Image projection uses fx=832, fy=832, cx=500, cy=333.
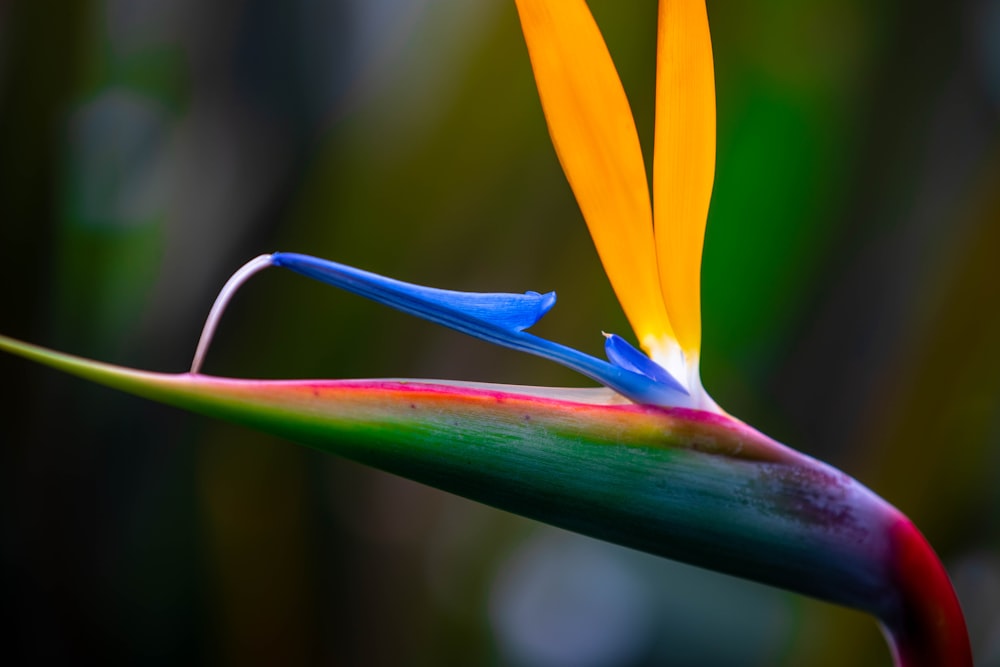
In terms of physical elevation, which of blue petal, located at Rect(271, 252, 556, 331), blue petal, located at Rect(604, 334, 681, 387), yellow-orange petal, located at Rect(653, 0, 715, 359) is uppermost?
yellow-orange petal, located at Rect(653, 0, 715, 359)

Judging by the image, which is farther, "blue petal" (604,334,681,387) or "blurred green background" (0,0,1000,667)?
"blurred green background" (0,0,1000,667)

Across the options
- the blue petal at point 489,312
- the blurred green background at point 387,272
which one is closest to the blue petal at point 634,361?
the blue petal at point 489,312

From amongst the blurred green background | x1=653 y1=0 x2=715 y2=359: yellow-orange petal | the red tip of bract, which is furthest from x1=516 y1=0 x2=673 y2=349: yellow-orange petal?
the blurred green background

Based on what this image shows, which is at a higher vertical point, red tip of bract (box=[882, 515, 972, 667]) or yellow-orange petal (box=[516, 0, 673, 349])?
yellow-orange petal (box=[516, 0, 673, 349])

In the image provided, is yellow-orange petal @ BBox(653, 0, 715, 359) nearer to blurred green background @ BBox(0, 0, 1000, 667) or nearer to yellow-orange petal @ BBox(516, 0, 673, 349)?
yellow-orange petal @ BBox(516, 0, 673, 349)

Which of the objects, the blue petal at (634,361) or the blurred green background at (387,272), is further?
the blurred green background at (387,272)

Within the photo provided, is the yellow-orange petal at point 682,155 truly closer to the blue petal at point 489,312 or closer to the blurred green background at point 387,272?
the blue petal at point 489,312

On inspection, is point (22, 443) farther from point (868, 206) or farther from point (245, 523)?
point (868, 206)
